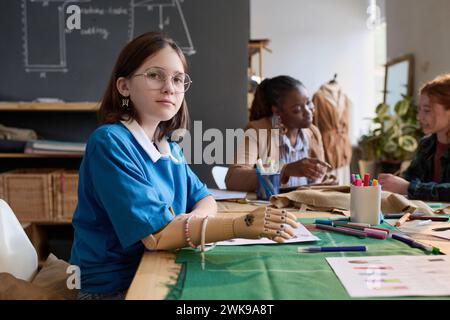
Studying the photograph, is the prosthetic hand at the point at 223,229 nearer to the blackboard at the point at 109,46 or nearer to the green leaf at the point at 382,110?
the blackboard at the point at 109,46

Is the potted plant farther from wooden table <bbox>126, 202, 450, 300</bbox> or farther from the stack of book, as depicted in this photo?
wooden table <bbox>126, 202, 450, 300</bbox>

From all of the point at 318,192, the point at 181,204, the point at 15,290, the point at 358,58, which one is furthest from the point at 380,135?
the point at 15,290

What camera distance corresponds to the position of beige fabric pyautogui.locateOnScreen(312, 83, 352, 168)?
4.45 meters

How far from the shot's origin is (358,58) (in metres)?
7.06

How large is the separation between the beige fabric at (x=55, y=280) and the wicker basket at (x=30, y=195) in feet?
5.50

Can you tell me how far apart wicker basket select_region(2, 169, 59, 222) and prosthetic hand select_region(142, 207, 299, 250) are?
213 cm

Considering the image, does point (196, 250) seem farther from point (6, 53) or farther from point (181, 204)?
point (6, 53)

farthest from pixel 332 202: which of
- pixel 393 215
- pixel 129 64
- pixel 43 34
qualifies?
pixel 43 34

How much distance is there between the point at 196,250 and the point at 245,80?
229 cm

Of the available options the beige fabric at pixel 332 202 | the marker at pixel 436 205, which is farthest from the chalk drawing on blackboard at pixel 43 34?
the marker at pixel 436 205

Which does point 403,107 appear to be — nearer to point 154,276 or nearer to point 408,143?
point 408,143

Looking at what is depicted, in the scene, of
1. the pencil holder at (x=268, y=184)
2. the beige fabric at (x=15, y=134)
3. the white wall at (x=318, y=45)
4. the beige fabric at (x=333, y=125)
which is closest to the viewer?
the pencil holder at (x=268, y=184)

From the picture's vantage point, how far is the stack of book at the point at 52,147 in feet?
9.99

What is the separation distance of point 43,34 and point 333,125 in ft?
8.07
